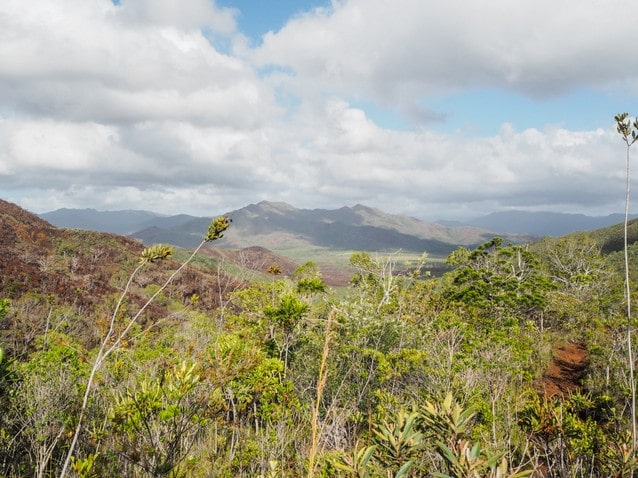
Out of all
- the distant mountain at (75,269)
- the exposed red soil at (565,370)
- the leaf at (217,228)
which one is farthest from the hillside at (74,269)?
the leaf at (217,228)

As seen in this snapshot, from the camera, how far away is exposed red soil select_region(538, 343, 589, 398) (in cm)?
1454

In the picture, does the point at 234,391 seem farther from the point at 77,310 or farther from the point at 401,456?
the point at 77,310

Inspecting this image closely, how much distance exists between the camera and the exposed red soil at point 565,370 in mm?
14539

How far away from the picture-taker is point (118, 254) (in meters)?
50.6

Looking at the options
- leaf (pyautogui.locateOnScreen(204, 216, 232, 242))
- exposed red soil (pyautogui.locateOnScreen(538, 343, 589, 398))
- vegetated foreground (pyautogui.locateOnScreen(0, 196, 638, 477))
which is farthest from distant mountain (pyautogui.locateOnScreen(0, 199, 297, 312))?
leaf (pyautogui.locateOnScreen(204, 216, 232, 242))

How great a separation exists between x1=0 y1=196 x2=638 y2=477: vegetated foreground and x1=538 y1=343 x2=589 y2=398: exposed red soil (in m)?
0.11

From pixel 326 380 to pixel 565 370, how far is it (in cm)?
1414

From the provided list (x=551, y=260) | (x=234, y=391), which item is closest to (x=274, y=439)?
(x=234, y=391)

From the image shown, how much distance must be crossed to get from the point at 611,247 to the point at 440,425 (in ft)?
396

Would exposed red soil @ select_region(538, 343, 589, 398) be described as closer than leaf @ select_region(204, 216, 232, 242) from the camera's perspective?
No

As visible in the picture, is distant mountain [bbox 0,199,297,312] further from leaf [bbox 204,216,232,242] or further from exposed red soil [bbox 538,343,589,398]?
leaf [bbox 204,216,232,242]

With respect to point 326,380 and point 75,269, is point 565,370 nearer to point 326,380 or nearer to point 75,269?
point 326,380

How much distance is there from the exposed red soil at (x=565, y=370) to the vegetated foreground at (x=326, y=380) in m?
0.11

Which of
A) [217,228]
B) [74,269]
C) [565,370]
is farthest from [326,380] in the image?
[74,269]
